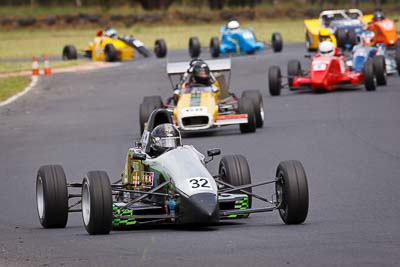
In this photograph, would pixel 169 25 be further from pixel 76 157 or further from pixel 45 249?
pixel 45 249

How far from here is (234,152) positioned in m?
19.8

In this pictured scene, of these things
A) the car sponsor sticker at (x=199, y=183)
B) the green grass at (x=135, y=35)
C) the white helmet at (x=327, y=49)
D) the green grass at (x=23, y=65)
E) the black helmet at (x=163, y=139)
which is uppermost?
the black helmet at (x=163, y=139)

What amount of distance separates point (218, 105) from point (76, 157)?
Result: 3.69m

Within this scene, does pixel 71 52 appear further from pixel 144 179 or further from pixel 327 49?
pixel 144 179

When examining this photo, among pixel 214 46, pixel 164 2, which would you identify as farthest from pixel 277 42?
pixel 164 2

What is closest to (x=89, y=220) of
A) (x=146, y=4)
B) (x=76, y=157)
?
(x=76, y=157)

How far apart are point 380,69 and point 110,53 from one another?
682 inches

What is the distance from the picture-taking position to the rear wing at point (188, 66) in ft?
76.9

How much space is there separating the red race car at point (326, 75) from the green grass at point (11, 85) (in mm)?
A: 7615

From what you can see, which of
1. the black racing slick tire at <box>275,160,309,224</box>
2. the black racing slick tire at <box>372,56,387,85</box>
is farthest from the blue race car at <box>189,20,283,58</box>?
the black racing slick tire at <box>275,160,309,224</box>

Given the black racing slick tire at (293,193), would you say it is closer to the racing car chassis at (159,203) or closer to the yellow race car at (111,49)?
the racing car chassis at (159,203)

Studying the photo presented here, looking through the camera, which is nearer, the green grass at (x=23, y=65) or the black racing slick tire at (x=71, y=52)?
the green grass at (x=23, y=65)

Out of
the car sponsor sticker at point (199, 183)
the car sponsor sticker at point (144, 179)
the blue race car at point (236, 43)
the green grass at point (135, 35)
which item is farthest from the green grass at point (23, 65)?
the car sponsor sticker at point (199, 183)

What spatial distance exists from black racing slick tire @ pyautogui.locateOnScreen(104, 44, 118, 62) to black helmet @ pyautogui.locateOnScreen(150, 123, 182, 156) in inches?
1292
